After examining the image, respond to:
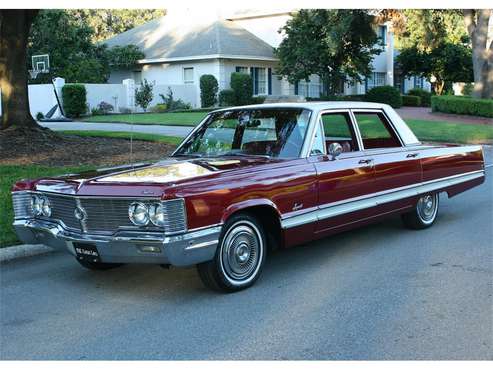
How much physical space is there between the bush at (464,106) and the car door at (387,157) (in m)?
21.6

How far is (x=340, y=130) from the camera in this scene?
6598 mm

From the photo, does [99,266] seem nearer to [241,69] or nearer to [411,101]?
[241,69]

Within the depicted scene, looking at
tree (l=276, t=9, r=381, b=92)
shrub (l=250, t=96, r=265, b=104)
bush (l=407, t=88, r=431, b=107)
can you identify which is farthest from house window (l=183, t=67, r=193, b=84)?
bush (l=407, t=88, r=431, b=107)

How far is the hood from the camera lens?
4.73m

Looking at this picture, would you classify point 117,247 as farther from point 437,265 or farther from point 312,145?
point 437,265

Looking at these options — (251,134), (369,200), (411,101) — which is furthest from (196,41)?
(369,200)

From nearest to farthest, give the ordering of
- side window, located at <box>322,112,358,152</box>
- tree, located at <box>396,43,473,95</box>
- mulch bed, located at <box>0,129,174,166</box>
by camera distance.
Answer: side window, located at <box>322,112,358,152</box>, mulch bed, located at <box>0,129,174,166</box>, tree, located at <box>396,43,473,95</box>

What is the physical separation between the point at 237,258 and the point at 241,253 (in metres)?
0.06

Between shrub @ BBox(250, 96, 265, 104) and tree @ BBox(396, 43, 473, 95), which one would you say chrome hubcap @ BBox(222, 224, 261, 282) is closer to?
shrub @ BBox(250, 96, 265, 104)

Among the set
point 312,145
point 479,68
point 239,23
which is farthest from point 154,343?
point 239,23

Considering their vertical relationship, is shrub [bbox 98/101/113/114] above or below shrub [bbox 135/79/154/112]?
below

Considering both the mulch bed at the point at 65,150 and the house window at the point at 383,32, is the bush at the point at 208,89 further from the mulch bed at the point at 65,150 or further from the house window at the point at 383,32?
the mulch bed at the point at 65,150

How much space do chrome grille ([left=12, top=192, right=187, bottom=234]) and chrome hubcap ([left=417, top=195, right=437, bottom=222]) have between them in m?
3.85

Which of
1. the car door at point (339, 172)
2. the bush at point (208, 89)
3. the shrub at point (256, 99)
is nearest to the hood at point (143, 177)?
the car door at point (339, 172)
